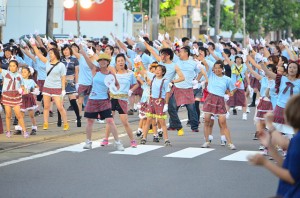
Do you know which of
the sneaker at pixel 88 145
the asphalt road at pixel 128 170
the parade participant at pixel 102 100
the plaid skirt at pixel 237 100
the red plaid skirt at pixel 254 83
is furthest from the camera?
the red plaid skirt at pixel 254 83

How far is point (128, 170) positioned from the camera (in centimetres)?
1452

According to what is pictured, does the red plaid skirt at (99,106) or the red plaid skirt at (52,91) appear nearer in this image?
the red plaid skirt at (99,106)

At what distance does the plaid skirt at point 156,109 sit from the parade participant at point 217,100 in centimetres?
94

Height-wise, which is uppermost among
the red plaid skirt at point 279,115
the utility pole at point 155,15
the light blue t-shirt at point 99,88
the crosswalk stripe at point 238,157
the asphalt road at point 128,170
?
the utility pole at point 155,15

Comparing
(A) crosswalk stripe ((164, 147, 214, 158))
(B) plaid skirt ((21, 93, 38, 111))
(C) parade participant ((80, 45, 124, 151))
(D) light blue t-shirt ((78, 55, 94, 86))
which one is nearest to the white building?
(D) light blue t-shirt ((78, 55, 94, 86))

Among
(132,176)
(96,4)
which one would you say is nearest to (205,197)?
(132,176)

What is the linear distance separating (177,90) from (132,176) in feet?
24.5

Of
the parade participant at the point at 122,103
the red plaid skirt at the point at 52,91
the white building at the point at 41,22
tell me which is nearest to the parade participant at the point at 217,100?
the parade participant at the point at 122,103

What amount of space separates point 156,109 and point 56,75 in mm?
3067

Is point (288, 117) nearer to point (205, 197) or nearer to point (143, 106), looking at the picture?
point (205, 197)

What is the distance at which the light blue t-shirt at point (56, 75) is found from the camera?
20938mm

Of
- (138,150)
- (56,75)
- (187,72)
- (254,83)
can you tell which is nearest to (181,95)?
(187,72)

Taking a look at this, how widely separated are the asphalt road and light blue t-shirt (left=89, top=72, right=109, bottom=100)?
0.89 m

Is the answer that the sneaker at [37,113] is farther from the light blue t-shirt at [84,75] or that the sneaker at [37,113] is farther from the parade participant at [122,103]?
the parade participant at [122,103]
